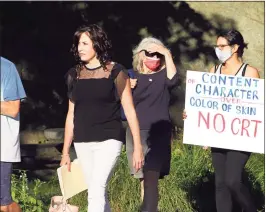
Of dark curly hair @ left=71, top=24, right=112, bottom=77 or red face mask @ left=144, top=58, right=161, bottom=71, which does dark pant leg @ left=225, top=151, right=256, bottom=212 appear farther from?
dark curly hair @ left=71, top=24, right=112, bottom=77

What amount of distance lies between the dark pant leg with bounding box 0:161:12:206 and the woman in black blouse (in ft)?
1.92

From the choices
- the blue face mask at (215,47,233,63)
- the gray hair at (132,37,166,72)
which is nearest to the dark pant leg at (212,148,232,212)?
the blue face mask at (215,47,233,63)

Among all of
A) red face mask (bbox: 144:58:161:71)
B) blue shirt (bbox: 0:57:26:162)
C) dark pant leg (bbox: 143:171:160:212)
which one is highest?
red face mask (bbox: 144:58:161:71)

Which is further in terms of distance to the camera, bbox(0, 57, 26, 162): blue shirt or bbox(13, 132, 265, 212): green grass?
bbox(13, 132, 265, 212): green grass

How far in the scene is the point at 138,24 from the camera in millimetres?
12727

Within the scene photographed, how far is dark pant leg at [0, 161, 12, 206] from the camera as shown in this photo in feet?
22.3

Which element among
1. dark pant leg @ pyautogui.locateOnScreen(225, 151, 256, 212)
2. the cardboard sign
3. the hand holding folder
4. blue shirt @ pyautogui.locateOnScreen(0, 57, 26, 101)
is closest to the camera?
blue shirt @ pyautogui.locateOnScreen(0, 57, 26, 101)

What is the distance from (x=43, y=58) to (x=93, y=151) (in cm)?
552

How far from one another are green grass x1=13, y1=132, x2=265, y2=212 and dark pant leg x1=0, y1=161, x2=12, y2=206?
1.27m

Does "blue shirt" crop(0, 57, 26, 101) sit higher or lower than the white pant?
higher

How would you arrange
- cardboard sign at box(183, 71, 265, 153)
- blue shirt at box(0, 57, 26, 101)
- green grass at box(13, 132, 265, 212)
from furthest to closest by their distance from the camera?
green grass at box(13, 132, 265, 212) < cardboard sign at box(183, 71, 265, 153) < blue shirt at box(0, 57, 26, 101)

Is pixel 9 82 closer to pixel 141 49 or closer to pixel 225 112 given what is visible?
pixel 141 49

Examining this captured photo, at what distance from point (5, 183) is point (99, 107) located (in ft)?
2.87

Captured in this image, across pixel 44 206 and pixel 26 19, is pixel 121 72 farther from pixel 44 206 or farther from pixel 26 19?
pixel 26 19
